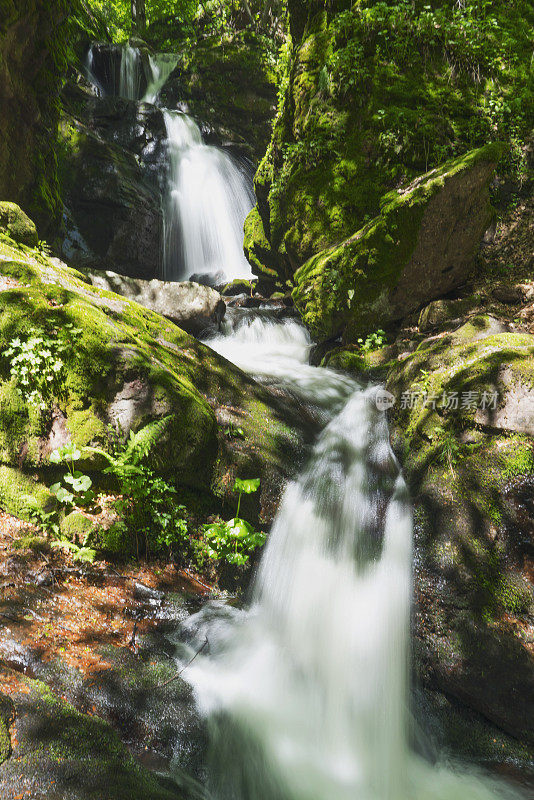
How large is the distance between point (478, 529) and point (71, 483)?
11.0ft

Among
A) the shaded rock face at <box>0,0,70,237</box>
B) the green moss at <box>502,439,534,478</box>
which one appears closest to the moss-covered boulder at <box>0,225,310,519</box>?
the green moss at <box>502,439,534,478</box>

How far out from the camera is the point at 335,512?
4.32 m

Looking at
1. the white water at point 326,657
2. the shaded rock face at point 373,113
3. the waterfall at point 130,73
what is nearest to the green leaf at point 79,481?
the white water at point 326,657

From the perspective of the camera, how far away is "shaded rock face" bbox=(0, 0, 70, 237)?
686cm

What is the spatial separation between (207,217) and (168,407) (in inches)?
539

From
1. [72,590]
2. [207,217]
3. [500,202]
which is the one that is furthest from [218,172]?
[72,590]

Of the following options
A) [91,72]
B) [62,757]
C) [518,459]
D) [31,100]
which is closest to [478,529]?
[518,459]

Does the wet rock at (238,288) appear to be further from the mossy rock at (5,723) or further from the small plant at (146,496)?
the mossy rock at (5,723)

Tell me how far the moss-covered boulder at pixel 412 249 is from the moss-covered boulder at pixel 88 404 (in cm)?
410

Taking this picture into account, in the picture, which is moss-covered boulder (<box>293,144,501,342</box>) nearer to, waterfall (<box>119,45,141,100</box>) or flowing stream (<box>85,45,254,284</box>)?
flowing stream (<box>85,45,254,284</box>)

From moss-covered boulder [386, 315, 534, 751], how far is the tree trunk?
29816 millimetres

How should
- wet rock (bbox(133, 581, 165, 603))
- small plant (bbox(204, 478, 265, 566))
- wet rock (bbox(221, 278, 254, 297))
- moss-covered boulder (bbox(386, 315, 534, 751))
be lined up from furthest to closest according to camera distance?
wet rock (bbox(221, 278, 254, 297)) < small plant (bbox(204, 478, 265, 566)) < wet rock (bbox(133, 581, 165, 603)) < moss-covered boulder (bbox(386, 315, 534, 751))

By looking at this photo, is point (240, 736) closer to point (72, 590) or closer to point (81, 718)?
point (81, 718)

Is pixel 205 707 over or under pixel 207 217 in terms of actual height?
under
